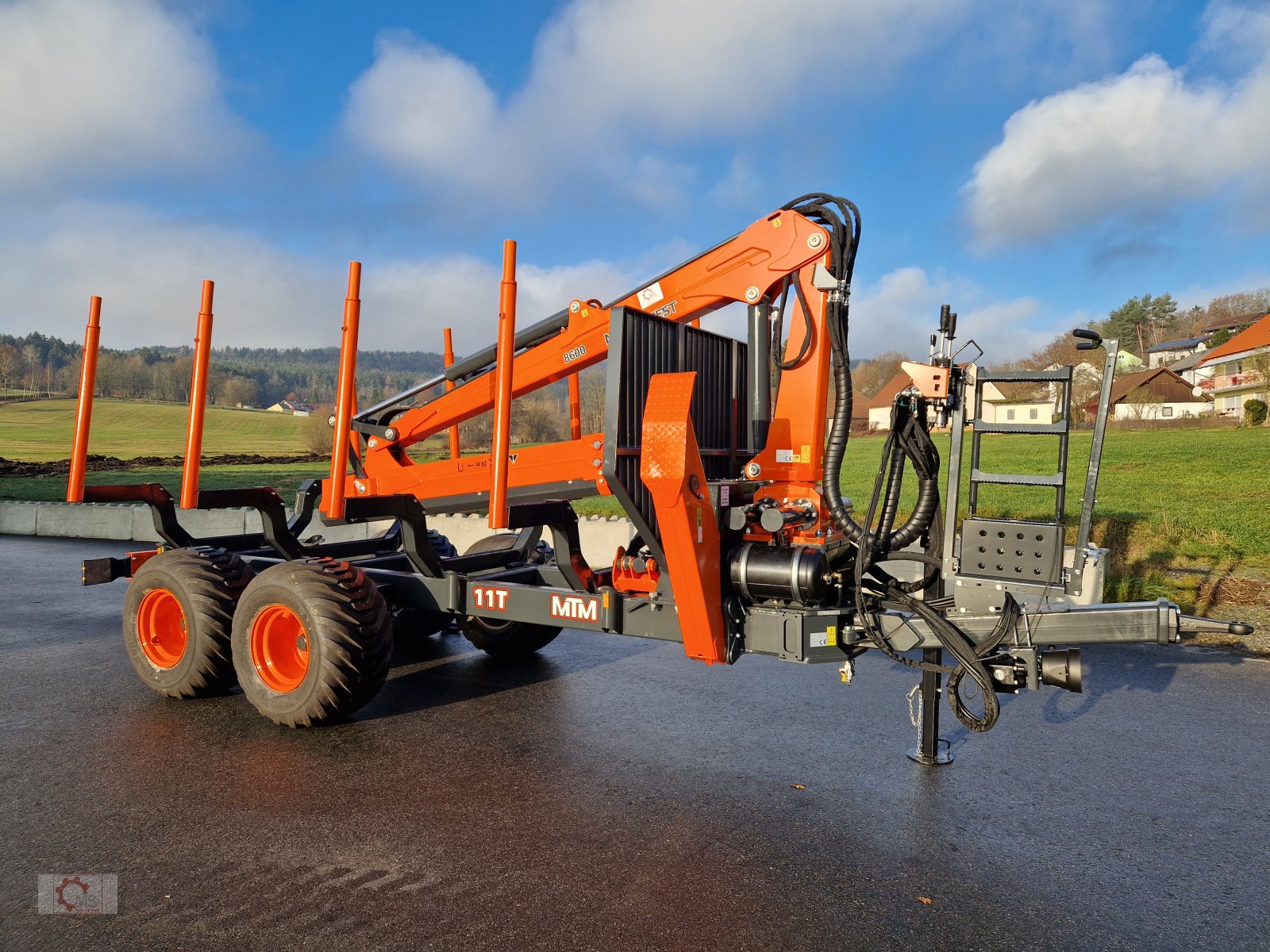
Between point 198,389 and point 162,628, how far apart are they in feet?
5.97

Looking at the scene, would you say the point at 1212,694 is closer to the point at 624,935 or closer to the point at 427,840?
the point at 624,935

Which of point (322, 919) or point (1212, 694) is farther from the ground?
point (1212, 694)

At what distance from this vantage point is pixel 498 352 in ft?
16.2

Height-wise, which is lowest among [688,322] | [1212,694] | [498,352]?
[1212,694]

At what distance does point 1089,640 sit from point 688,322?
10.2 feet

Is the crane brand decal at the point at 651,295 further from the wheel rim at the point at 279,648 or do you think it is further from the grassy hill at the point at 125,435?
the grassy hill at the point at 125,435

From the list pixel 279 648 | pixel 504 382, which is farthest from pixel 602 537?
pixel 504 382

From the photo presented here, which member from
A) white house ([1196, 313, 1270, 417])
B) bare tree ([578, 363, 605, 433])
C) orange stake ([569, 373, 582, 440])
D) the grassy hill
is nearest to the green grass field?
the grassy hill

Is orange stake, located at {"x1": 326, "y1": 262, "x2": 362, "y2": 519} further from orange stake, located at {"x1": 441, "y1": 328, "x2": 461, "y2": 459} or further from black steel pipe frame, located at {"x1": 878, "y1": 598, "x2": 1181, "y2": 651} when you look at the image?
black steel pipe frame, located at {"x1": 878, "y1": 598, "x2": 1181, "y2": 651}

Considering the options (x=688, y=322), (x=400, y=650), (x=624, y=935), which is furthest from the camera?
(x=400, y=650)

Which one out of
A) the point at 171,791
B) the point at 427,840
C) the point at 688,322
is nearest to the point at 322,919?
the point at 427,840

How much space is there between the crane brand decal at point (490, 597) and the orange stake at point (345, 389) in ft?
3.41

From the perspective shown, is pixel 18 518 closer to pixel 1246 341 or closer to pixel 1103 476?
pixel 1103 476

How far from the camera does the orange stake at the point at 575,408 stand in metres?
6.48
